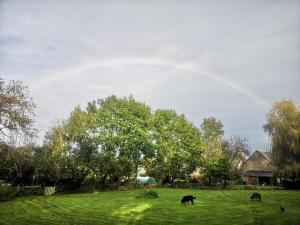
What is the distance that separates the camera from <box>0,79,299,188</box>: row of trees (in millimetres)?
49062

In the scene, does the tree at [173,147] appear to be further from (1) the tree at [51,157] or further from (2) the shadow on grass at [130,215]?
(2) the shadow on grass at [130,215]

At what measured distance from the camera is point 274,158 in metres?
53.0

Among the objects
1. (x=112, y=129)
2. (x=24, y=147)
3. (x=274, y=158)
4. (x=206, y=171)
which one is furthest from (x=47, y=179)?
(x=274, y=158)

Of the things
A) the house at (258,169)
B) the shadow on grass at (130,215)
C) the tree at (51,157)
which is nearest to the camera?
the shadow on grass at (130,215)

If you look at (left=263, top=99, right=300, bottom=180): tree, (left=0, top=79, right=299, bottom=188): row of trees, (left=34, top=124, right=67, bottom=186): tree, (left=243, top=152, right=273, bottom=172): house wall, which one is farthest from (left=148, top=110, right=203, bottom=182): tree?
(left=243, top=152, right=273, bottom=172): house wall

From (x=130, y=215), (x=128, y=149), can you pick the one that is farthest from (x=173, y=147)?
(x=130, y=215)

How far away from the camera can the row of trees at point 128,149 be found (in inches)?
1932

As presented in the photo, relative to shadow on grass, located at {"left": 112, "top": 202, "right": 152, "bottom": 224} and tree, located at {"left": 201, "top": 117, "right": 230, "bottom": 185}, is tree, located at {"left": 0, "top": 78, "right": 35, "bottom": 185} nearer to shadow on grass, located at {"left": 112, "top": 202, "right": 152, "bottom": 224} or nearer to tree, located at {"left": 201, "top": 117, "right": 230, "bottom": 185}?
shadow on grass, located at {"left": 112, "top": 202, "right": 152, "bottom": 224}

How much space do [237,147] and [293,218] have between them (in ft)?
232

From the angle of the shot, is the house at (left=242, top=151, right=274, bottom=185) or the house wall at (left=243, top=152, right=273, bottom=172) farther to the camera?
the house wall at (left=243, top=152, right=273, bottom=172)

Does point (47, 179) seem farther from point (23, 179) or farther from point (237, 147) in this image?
point (237, 147)

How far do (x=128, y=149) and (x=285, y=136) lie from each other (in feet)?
80.9

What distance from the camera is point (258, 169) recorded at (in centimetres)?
7556

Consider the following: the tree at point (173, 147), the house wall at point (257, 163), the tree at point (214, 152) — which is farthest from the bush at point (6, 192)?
the house wall at point (257, 163)
